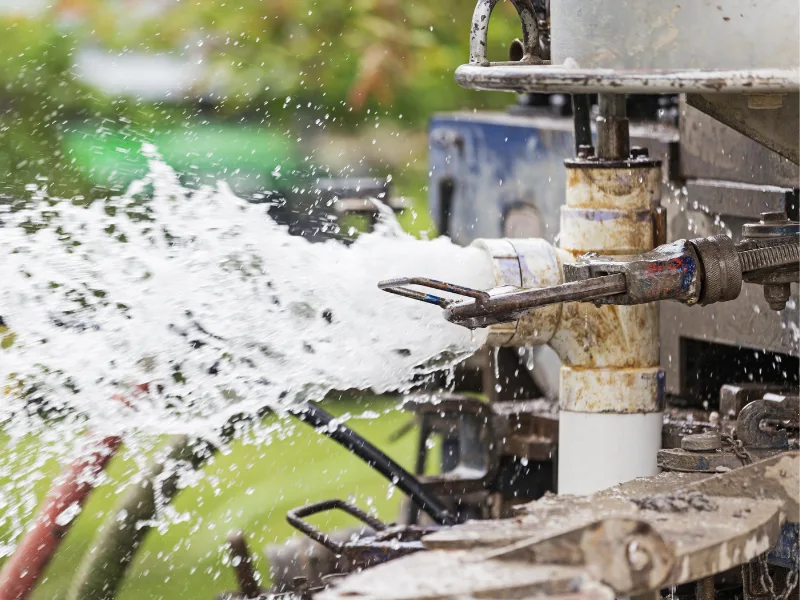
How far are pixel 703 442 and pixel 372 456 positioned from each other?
2.49 ft

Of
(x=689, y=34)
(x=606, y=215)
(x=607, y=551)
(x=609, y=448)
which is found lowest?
(x=609, y=448)

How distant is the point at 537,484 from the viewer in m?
2.65

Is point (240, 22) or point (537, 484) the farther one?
point (240, 22)

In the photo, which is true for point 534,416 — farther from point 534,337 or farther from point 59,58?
point 59,58

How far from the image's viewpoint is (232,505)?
5445 millimetres

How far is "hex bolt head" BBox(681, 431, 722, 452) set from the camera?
165cm

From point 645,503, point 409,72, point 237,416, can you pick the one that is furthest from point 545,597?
point 409,72

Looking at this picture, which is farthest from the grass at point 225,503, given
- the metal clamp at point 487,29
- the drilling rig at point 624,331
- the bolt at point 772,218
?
the bolt at point 772,218

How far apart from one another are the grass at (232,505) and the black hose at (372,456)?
183 cm

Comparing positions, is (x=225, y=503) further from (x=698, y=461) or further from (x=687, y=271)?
(x=687, y=271)

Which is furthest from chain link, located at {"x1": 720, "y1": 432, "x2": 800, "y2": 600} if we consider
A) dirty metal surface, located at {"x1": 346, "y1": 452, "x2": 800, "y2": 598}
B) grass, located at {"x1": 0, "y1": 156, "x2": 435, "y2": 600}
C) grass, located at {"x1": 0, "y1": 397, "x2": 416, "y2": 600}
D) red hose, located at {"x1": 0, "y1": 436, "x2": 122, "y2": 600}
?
grass, located at {"x1": 0, "y1": 397, "x2": 416, "y2": 600}

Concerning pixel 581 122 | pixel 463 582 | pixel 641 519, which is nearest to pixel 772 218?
pixel 581 122

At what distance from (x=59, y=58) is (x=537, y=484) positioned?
500 centimetres

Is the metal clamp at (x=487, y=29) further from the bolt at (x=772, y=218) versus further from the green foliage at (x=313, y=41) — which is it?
the green foliage at (x=313, y=41)
